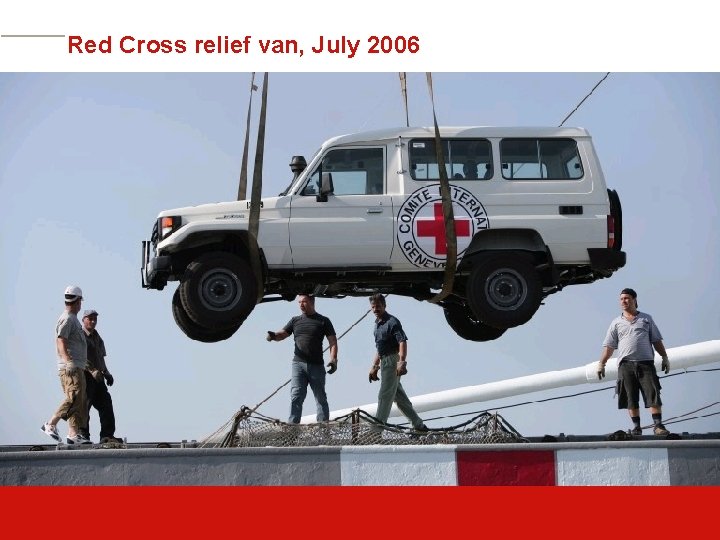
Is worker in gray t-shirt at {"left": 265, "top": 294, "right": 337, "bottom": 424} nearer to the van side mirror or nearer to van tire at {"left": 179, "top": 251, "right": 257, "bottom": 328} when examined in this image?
van tire at {"left": 179, "top": 251, "right": 257, "bottom": 328}

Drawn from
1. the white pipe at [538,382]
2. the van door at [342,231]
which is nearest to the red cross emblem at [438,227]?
the van door at [342,231]

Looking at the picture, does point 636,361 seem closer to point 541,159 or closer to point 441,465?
point 541,159

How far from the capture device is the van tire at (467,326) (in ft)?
45.1

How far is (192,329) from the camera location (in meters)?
12.5

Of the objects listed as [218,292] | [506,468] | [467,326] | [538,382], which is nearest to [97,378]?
[218,292]

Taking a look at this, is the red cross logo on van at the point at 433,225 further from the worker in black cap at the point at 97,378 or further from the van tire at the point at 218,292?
the worker in black cap at the point at 97,378

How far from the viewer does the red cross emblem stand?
466 inches

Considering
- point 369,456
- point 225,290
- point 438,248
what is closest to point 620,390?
point 438,248

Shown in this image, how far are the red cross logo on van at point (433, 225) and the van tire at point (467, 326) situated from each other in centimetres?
190

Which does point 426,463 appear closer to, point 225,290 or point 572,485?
point 572,485

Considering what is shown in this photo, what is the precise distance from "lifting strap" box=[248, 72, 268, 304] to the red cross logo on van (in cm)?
138

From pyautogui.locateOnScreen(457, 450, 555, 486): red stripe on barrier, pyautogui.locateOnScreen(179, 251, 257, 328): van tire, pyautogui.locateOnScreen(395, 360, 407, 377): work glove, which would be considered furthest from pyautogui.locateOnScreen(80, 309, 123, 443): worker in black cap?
pyautogui.locateOnScreen(457, 450, 555, 486): red stripe on barrier

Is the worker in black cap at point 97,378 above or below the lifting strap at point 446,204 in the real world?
below

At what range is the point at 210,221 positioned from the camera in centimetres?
1198
